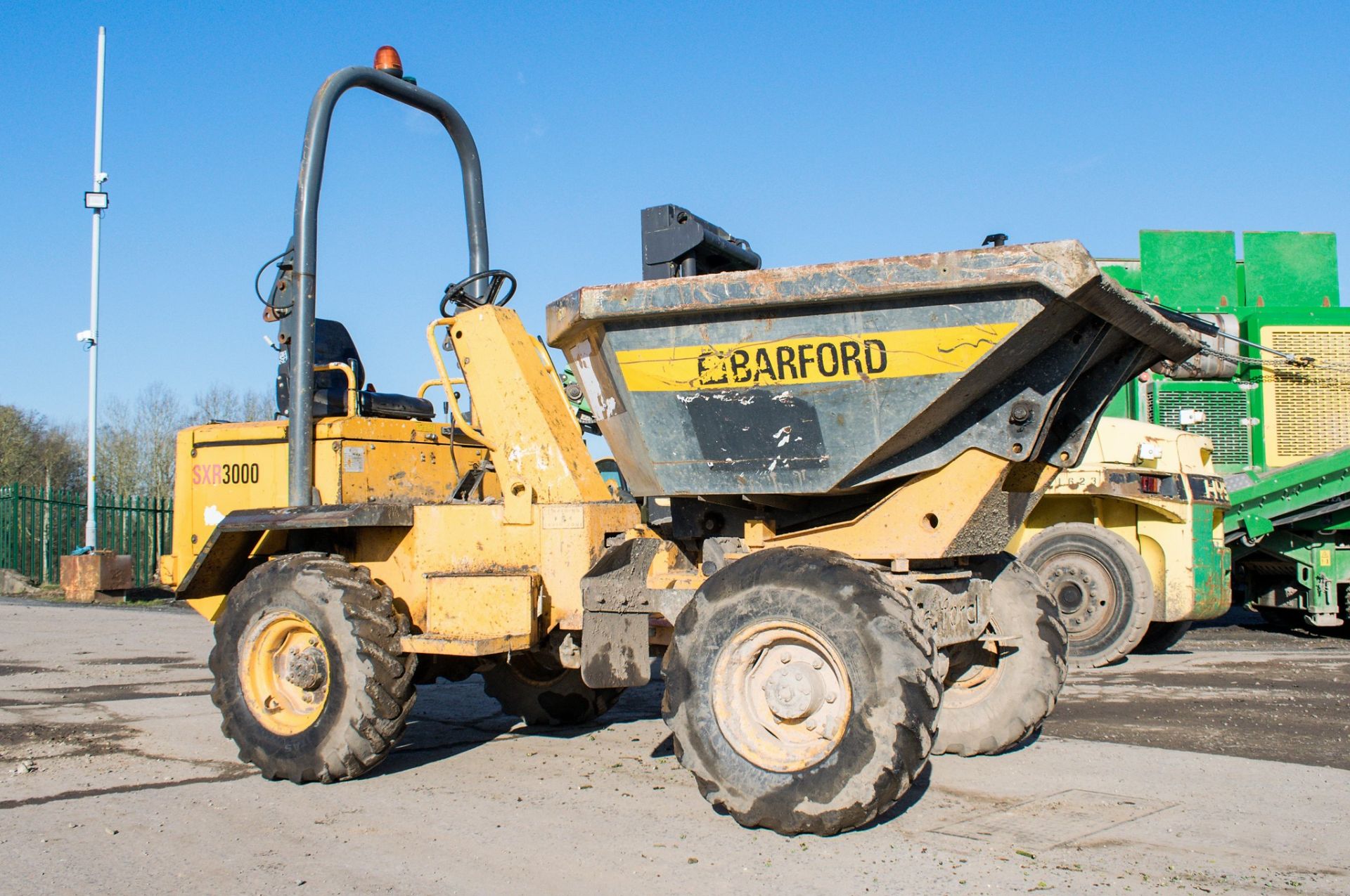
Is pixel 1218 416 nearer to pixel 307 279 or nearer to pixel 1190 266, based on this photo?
pixel 1190 266

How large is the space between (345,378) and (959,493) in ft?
12.9

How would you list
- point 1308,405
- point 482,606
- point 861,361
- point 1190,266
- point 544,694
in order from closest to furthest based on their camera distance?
point 861,361, point 482,606, point 544,694, point 1308,405, point 1190,266

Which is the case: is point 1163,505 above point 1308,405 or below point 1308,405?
below

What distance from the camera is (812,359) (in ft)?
14.8

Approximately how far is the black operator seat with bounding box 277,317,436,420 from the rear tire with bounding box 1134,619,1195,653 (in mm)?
6859

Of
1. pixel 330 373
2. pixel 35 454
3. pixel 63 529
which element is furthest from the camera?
pixel 35 454

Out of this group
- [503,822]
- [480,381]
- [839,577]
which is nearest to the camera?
[839,577]

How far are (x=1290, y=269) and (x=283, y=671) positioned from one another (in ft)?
39.2

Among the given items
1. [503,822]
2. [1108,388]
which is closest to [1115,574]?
→ [1108,388]

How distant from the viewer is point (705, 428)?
4.79 meters

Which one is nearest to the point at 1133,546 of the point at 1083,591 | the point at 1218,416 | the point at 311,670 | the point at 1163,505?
the point at 1163,505

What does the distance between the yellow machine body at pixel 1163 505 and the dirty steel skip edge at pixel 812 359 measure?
530cm

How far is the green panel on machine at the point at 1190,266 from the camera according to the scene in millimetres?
12938

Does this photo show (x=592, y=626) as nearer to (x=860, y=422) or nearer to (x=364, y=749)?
(x=364, y=749)
